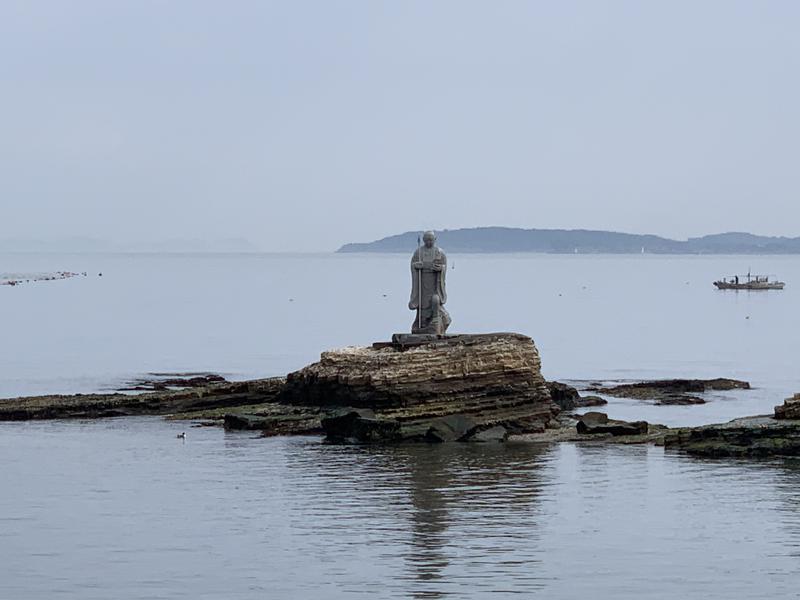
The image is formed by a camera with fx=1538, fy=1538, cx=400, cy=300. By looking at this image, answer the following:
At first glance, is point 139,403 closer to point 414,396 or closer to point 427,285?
point 427,285

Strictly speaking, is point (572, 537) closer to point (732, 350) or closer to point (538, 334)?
point (732, 350)

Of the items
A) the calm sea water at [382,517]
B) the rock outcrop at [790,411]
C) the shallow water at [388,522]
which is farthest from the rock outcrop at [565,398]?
the rock outcrop at [790,411]

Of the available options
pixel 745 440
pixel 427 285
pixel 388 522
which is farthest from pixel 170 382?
pixel 388 522

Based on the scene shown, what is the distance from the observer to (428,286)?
141ft

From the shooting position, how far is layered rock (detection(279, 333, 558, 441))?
38.0m

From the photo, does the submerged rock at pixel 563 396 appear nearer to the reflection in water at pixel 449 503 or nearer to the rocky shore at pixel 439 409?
the rocky shore at pixel 439 409

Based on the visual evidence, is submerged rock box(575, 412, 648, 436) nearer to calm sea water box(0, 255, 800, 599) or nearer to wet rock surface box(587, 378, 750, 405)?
calm sea water box(0, 255, 800, 599)

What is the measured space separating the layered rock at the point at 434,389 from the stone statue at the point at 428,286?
155cm

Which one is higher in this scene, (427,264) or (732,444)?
(427,264)

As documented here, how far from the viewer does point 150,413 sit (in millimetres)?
44219

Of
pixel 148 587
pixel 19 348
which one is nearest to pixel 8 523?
pixel 148 587

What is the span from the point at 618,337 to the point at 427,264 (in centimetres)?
5103

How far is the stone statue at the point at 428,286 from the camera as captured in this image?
139ft

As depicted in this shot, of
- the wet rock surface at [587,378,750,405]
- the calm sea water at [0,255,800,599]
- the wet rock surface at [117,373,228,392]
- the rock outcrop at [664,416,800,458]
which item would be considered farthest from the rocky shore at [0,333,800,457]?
the wet rock surface at [117,373,228,392]
